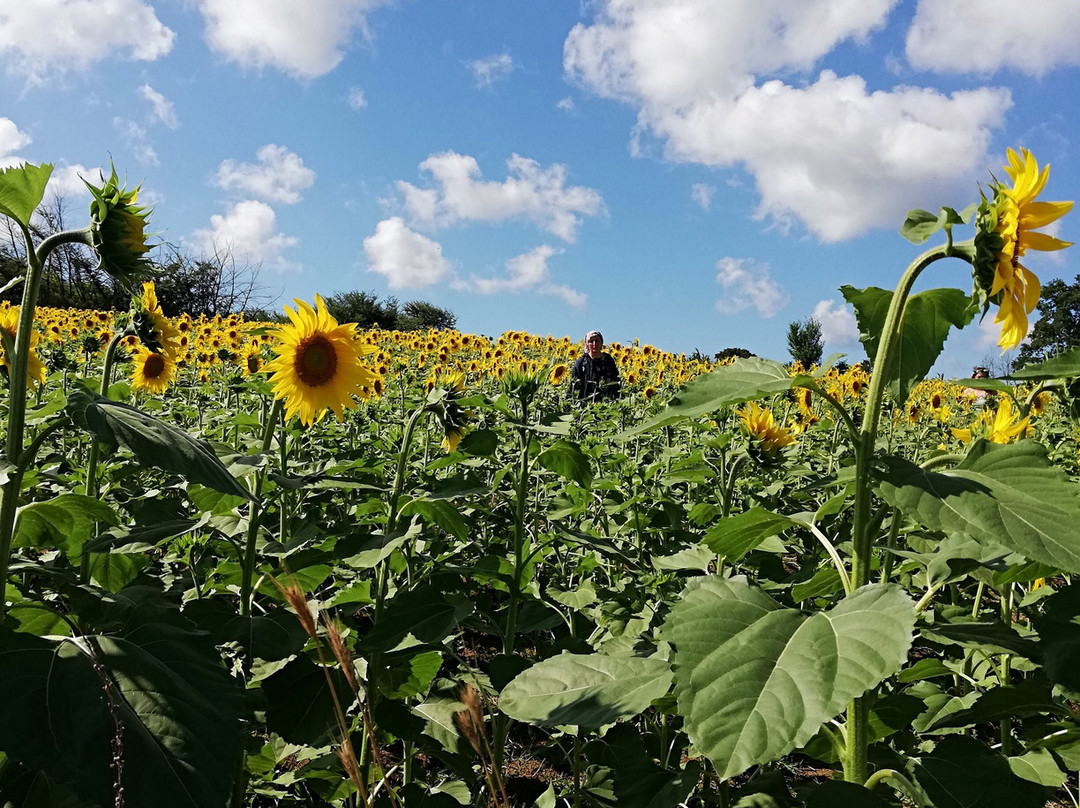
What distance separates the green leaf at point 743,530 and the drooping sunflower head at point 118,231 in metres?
1.23

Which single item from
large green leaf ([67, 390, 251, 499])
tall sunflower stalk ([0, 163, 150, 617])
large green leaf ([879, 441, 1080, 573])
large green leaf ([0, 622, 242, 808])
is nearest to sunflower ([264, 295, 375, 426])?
tall sunflower stalk ([0, 163, 150, 617])

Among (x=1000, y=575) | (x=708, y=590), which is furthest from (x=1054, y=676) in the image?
(x=708, y=590)

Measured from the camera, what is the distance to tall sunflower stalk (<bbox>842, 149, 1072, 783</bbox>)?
1.20 meters

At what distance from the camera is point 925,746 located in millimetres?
2408

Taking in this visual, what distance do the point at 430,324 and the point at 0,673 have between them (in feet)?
108

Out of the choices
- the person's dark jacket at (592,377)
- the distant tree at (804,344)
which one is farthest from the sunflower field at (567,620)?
the distant tree at (804,344)

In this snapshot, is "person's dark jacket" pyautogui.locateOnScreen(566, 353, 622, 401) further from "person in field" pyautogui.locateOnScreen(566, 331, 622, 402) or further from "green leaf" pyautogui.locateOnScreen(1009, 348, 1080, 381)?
"green leaf" pyautogui.locateOnScreen(1009, 348, 1080, 381)

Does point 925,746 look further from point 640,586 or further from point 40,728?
point 40,728

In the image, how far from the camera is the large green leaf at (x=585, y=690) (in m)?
1.18

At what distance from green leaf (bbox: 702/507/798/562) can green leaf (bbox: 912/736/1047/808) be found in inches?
16.9

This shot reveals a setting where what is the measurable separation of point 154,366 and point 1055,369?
4480 mm

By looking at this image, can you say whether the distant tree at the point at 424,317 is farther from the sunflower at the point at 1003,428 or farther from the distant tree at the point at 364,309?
the sunflower at the point at 1003,428

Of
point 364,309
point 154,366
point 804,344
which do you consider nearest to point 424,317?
point 364,309

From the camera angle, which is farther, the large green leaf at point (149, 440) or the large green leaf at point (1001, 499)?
the large green leaf at point (149, 440)
